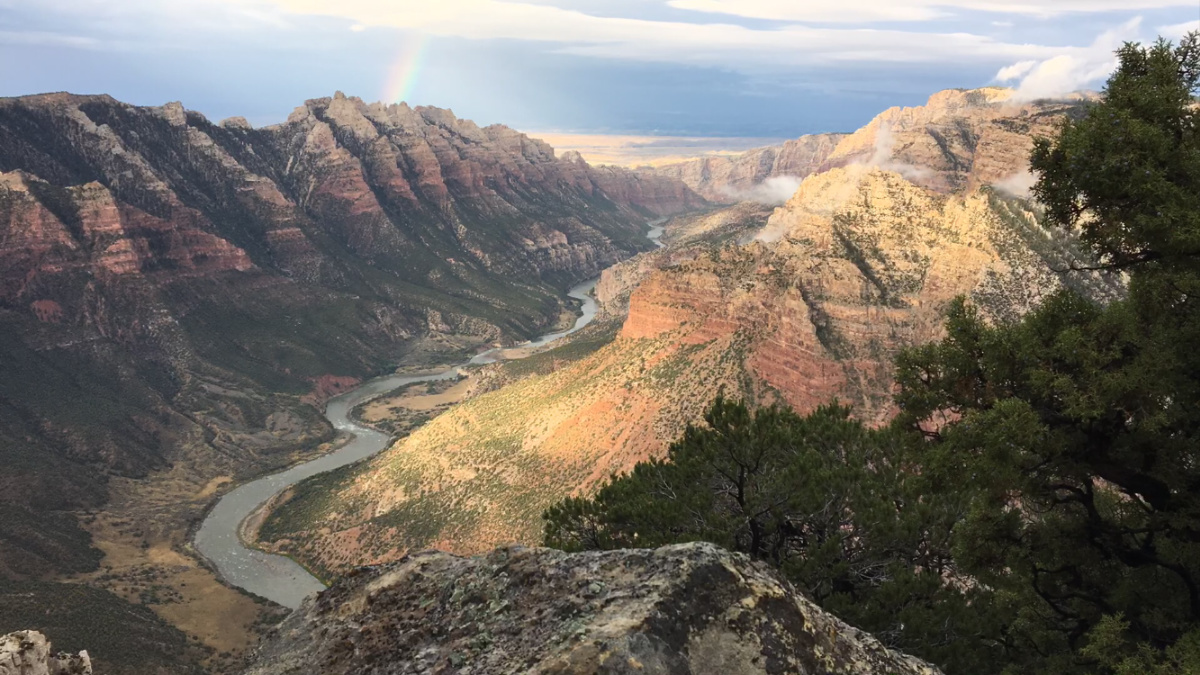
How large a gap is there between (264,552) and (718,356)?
206 feet

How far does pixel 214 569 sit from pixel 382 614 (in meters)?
93.6

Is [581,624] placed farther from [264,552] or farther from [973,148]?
[973,148]

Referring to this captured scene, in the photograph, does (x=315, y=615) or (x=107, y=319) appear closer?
(x=315, y=615)

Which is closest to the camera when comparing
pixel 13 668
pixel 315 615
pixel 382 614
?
pixel 13 668

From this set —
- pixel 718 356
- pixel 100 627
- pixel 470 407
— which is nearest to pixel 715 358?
pixel 718 356

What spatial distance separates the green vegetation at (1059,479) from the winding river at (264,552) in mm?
49427

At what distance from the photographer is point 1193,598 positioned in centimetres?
1555

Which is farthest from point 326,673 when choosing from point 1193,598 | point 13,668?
point 1193,598

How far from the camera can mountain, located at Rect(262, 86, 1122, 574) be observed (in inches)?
2697

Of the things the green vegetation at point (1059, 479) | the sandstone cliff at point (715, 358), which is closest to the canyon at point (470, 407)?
the sandstone cliff at point (715, 358)

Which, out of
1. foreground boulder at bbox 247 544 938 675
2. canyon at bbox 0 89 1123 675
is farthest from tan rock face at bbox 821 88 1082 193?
foreground boulder at bbox 247 544 938 675

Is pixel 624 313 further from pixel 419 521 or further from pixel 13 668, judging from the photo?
pixel 13 668

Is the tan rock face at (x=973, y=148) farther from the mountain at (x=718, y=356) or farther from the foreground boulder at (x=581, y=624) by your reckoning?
the foreground boulder at (x=581, y=624)

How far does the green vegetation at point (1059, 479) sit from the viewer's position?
1512cm
